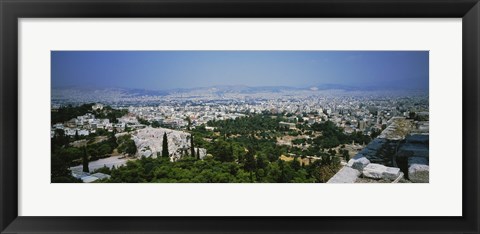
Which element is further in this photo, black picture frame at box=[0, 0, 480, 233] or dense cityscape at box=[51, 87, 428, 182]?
dense cityscape at box=[51, 87, 428, 182]

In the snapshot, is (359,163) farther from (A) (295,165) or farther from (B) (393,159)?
(A) (295,165)

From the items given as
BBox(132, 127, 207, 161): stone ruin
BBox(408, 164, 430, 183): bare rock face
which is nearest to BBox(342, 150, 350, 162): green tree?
BBox(408, 164, 430, 183): bare rock face

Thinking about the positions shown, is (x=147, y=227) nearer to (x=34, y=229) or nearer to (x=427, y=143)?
(x=34, y=229)

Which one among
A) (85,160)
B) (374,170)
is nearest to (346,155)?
(374,170)

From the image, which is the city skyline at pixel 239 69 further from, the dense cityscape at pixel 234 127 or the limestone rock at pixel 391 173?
the limestone rock at pixel 391 173

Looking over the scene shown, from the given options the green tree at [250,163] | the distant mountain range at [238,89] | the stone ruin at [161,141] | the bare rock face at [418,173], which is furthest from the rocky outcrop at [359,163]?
the stone ruin at [161,141]

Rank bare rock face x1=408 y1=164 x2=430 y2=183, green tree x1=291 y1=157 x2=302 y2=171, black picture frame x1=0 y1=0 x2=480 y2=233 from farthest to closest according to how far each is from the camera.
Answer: green tree x1=291 y1=157 x2=302 y2=171 < bare rock face x1=408 y1=164 x2=430 y2=183 < black picture frame x1=0 y1=0 x2=480 y2=233

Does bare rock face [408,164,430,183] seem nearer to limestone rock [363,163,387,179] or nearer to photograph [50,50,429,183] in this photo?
photograph [50,50,429,183]
